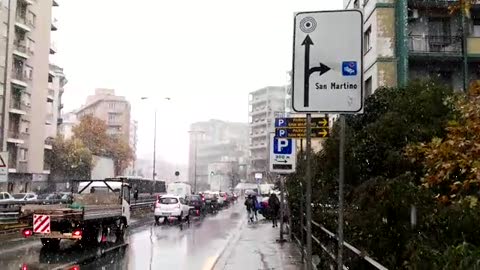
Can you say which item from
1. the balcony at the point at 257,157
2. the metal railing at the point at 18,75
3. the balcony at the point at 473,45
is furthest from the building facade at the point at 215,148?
the balcony at the point at 473,45

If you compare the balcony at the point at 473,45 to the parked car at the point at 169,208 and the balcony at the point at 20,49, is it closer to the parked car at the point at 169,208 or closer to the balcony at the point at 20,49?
the parked car at the point at 169,208

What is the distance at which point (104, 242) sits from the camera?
19.9 meters

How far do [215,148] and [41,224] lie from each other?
141462 millimetres

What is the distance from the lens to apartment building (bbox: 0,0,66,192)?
185 feet

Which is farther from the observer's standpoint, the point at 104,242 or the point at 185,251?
the point at 104,242

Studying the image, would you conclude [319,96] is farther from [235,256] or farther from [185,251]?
[185,251]

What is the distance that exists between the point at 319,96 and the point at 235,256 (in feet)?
37.2

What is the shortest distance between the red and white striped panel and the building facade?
9907cm

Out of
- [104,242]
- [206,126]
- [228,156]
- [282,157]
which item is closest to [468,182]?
[282,157]

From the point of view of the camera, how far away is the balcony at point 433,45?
27.6 meters

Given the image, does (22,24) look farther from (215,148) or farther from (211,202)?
(215,148)

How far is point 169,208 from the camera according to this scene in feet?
109

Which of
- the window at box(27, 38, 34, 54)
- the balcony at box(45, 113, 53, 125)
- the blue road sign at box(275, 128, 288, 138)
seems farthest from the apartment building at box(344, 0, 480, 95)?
the balcony at box(45, 113, 53, 125)

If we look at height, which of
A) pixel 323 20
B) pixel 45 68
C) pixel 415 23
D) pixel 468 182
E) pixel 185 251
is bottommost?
pixel 185 251
